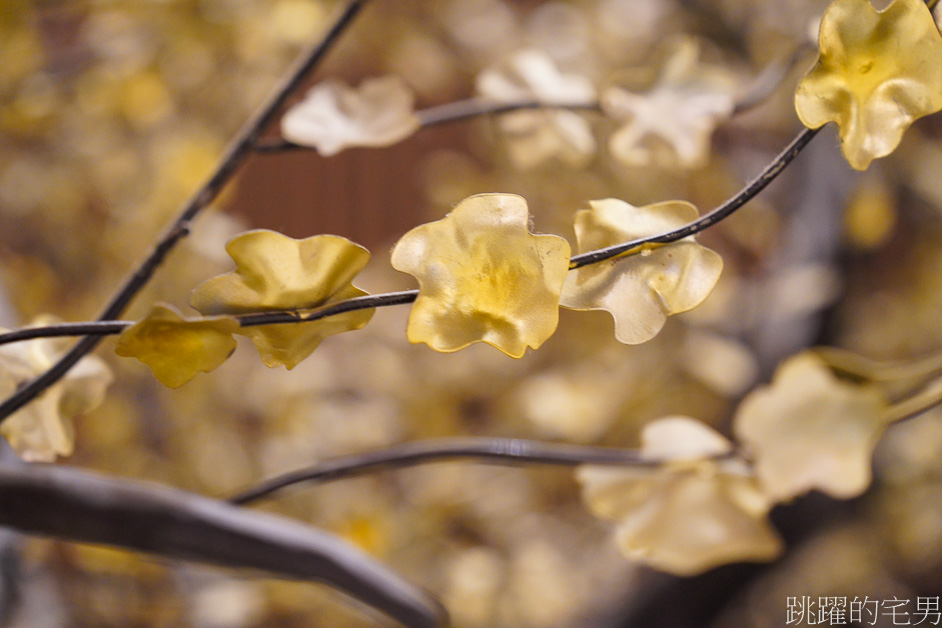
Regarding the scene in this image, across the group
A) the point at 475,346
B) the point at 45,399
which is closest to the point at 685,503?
the point at 45,399

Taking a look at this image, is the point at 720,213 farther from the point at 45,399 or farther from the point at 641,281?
the point at 45,399

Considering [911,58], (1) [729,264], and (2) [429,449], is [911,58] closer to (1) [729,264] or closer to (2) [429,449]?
(2) [429,449]

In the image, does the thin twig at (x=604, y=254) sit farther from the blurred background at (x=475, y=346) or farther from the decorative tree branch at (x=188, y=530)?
the blurred background at (x=475, y=346)

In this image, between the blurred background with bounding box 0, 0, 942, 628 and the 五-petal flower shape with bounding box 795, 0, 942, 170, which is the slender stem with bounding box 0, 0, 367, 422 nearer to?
the 五-petal flower shape with bounding box 795, 0, 942, 170

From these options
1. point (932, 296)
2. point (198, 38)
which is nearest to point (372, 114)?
point (198, 38)

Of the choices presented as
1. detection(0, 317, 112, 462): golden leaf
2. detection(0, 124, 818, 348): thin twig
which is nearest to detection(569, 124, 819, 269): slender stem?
detection(0, 124, 818, 348): thin twig

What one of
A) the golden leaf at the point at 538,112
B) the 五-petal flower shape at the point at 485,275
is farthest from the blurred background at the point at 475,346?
the 五-petal flower shape at the point at 485,275
